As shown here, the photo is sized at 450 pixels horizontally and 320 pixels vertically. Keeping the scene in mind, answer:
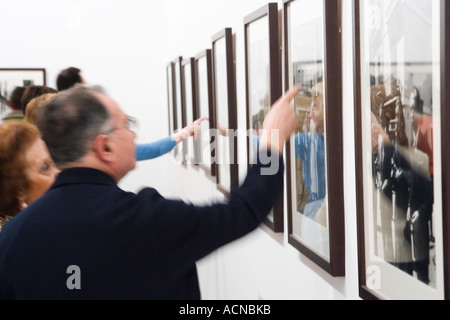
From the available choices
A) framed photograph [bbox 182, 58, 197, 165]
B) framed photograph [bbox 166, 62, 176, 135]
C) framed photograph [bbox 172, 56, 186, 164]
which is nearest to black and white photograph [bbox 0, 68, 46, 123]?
framed photograph [bbox 166, 62, 176, 135]

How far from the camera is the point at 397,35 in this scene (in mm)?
1348

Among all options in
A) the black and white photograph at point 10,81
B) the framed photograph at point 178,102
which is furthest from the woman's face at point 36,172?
the black and white photograph at point 10,81

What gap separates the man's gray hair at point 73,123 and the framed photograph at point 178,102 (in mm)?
3477

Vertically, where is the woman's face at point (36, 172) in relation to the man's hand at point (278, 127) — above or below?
below

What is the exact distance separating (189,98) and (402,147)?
3272mm

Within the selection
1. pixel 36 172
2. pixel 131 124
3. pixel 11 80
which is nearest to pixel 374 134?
pixel 131 124

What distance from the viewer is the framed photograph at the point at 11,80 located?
233 inches

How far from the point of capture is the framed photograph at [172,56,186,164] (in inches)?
192

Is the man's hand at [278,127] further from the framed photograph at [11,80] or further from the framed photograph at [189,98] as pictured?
the framed photograph at [11,80]

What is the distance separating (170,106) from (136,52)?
0.71m

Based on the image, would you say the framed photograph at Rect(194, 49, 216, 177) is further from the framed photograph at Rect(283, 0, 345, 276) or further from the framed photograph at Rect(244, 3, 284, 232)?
the framed photograph at Rect(283, 0, 345, 276)
